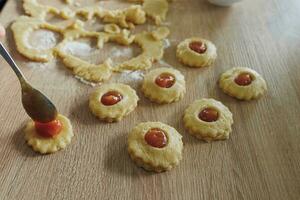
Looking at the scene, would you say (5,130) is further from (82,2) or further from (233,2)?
(233,2)

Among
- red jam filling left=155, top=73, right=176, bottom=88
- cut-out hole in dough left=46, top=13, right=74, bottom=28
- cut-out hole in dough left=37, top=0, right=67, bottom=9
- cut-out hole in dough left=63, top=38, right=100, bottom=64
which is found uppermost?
cut-out hole in dough left=37, top=0, right=67, bottom=9

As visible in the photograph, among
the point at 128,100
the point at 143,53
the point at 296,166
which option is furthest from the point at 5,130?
the point at 296,166

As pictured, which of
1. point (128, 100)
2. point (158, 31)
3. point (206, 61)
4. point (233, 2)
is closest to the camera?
point (128, 100)

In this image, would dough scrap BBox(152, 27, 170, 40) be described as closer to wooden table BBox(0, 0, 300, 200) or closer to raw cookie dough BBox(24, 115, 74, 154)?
wooden table BBox(0, 0, 300, 200)


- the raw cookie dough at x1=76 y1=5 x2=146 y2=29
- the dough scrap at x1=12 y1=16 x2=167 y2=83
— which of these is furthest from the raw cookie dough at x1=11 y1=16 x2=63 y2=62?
the raw cookie dough at x1=76 y1=5 x2=146 y2=29

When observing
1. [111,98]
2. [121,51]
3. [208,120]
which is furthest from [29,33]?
[208,120]

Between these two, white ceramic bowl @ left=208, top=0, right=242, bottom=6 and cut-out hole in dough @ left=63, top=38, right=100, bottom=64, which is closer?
cut-out hole in dough @ left=63, top=38, right=100, bottom=64

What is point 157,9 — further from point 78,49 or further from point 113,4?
point 78,49
